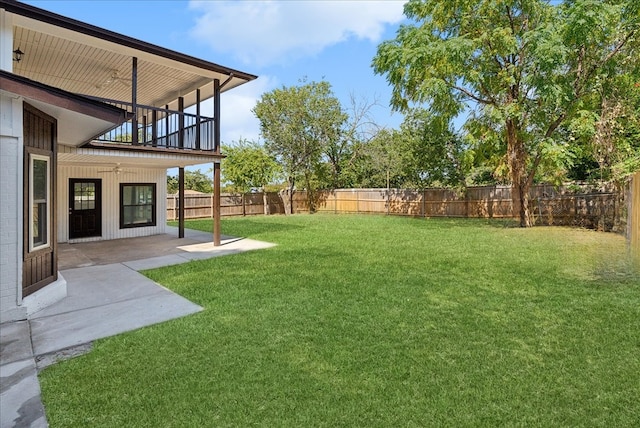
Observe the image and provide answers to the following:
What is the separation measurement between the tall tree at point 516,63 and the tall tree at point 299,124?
8831mm

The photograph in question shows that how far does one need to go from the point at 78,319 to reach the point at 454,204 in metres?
17.6

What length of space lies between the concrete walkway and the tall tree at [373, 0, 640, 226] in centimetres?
1010

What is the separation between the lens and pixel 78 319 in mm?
Answer: 4520

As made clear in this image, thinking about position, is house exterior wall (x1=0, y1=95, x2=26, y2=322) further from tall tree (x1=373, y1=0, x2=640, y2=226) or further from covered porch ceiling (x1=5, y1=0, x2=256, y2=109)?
tall tree (x1=373, y1=0, x2=640, y2=226)

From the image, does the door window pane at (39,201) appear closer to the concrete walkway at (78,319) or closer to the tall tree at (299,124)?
the concrete walkway at (78,319)

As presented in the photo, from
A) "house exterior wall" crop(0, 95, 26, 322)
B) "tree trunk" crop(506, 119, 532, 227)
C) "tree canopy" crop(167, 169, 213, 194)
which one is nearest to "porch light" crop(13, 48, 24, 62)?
"house exterior wall" crop(0, 95, 26, 322)

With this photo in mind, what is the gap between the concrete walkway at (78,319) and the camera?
2.90 m

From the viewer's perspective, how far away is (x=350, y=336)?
152 inches

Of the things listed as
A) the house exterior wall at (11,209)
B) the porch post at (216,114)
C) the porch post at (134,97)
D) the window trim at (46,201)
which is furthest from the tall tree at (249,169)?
the house exterior wall at (11,209)

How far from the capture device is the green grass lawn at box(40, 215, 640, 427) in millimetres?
2580

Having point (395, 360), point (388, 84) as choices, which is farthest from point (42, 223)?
point (388, 84)

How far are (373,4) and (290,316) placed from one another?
13.8 m

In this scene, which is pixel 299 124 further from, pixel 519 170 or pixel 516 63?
pixel 519 170

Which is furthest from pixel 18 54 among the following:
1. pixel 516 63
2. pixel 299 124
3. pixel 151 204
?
pixel 299 124
